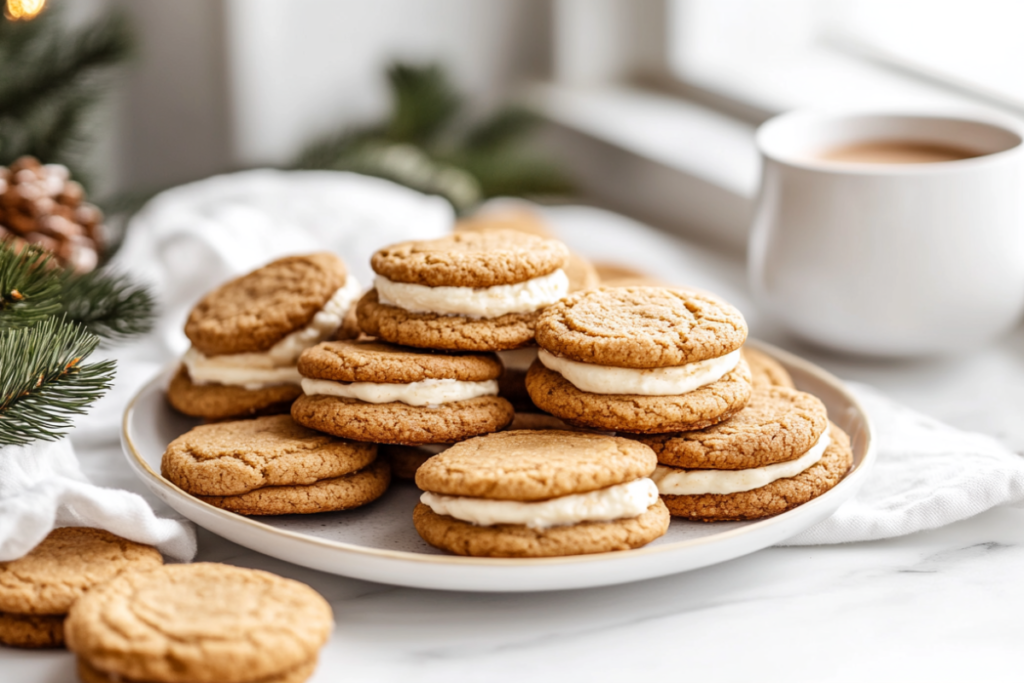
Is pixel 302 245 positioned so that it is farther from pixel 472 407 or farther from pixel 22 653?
pixel 22 653

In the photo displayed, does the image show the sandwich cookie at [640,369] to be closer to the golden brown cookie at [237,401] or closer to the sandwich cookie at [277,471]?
the sandwich cookie at [277,471]

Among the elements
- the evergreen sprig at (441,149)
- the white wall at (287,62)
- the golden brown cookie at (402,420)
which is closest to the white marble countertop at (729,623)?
the golden brown cookie at (402,420)

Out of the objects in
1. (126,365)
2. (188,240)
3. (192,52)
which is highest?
(192,52)

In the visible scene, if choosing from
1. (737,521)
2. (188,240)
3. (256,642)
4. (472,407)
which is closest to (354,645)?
(256,642)

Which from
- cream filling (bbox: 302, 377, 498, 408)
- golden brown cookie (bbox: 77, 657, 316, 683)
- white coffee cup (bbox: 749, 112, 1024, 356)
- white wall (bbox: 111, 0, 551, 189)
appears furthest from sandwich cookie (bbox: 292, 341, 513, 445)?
white wall (bbox: 111, 0, 551, 189)

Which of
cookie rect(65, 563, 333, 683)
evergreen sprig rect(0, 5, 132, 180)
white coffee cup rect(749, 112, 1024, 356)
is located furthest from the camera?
evergreen sprig rect(0, 5, 132, 180)

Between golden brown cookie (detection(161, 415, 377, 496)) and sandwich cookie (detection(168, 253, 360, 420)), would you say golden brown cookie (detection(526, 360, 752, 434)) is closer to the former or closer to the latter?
golden brown cookie (detection(161, 415, 377, 496))

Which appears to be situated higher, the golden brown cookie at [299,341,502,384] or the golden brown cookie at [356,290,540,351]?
the golden brown cookie at [356,290,540,351]
